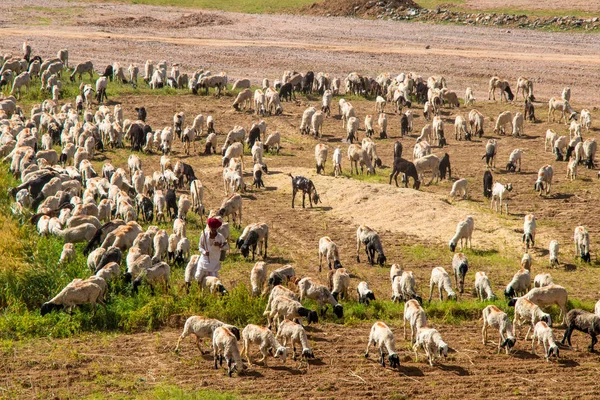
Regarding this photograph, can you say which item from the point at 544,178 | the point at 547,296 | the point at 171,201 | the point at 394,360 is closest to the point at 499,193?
the point at 544,178

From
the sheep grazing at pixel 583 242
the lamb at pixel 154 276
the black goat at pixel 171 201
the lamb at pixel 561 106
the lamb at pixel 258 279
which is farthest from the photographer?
the lamb at pixel 561 106

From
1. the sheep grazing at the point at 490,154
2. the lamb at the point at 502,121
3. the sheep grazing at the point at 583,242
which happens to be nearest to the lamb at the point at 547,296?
the sheep grazing at the point at 583,242

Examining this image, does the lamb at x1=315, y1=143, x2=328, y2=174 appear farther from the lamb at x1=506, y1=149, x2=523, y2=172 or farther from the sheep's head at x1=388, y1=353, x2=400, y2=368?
the sheep's head at x1=388, y1=353, x2=400, y2=368

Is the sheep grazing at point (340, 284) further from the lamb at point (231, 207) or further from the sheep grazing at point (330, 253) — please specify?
the lamb at point (231, 207)

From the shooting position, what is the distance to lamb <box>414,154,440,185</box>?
1005 inches

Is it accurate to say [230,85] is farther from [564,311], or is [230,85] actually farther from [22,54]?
[564,311]

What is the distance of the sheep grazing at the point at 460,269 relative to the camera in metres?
17.0

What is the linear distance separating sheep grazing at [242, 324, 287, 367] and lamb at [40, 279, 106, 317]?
3187 millimetres

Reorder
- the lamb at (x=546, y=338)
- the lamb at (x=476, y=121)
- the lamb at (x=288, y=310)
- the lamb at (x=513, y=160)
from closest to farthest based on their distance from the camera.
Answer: the lamb at (x=546, y=338) < the lamb at (x=288, y=310) < the lamb at (x=513, y=160) < the lamb at (x=476, y=121)

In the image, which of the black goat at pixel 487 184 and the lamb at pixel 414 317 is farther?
the black goat at pixel 487 184

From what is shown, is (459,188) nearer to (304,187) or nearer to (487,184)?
(487,184)

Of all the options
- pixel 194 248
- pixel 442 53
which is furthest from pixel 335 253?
pixel 442 53

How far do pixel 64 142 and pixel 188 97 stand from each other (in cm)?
978

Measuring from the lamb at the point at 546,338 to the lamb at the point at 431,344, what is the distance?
1.63 metres
